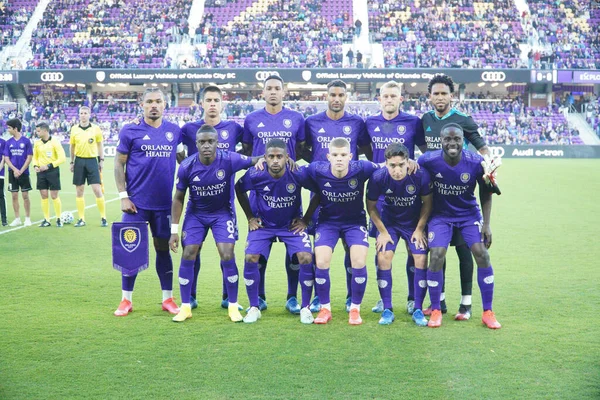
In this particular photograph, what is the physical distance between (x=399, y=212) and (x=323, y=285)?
1111mm

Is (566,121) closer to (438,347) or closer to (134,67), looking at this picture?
(134,67)

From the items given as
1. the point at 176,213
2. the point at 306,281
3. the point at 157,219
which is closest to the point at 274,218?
the point at 306,281

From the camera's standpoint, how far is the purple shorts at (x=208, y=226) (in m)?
6.84

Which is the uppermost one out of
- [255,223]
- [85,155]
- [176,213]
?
[85,155]

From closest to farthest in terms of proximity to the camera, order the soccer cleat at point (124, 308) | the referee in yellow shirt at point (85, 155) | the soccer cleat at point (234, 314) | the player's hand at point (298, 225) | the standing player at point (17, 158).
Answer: the soccer cleat at point (234, 314) < the soccer cleat at point (124, 308) < the player's hand at point (298, 225) < the standing player at point (17, 158) < the referee in yellow shirt at point (85, 155)

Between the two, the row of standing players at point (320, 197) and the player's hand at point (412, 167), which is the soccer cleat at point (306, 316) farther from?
the player's hand at point (412, 167)

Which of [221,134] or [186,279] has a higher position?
[221,134]

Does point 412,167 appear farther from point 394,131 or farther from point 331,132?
point 331,132

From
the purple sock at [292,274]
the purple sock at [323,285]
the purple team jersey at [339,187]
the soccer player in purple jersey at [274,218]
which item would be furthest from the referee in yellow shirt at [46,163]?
the purple sock at [323,285]

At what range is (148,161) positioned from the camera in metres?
7.07

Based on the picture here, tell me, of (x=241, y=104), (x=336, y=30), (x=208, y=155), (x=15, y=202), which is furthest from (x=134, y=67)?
(x=208, y=155)

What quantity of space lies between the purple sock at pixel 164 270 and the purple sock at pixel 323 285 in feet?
5.23

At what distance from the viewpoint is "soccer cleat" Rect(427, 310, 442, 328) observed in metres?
6.35

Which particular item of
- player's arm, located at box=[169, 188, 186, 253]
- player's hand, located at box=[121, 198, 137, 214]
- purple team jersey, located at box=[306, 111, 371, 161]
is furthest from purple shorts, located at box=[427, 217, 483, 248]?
player's hand, located at box=[121, 198, 137, 214]
